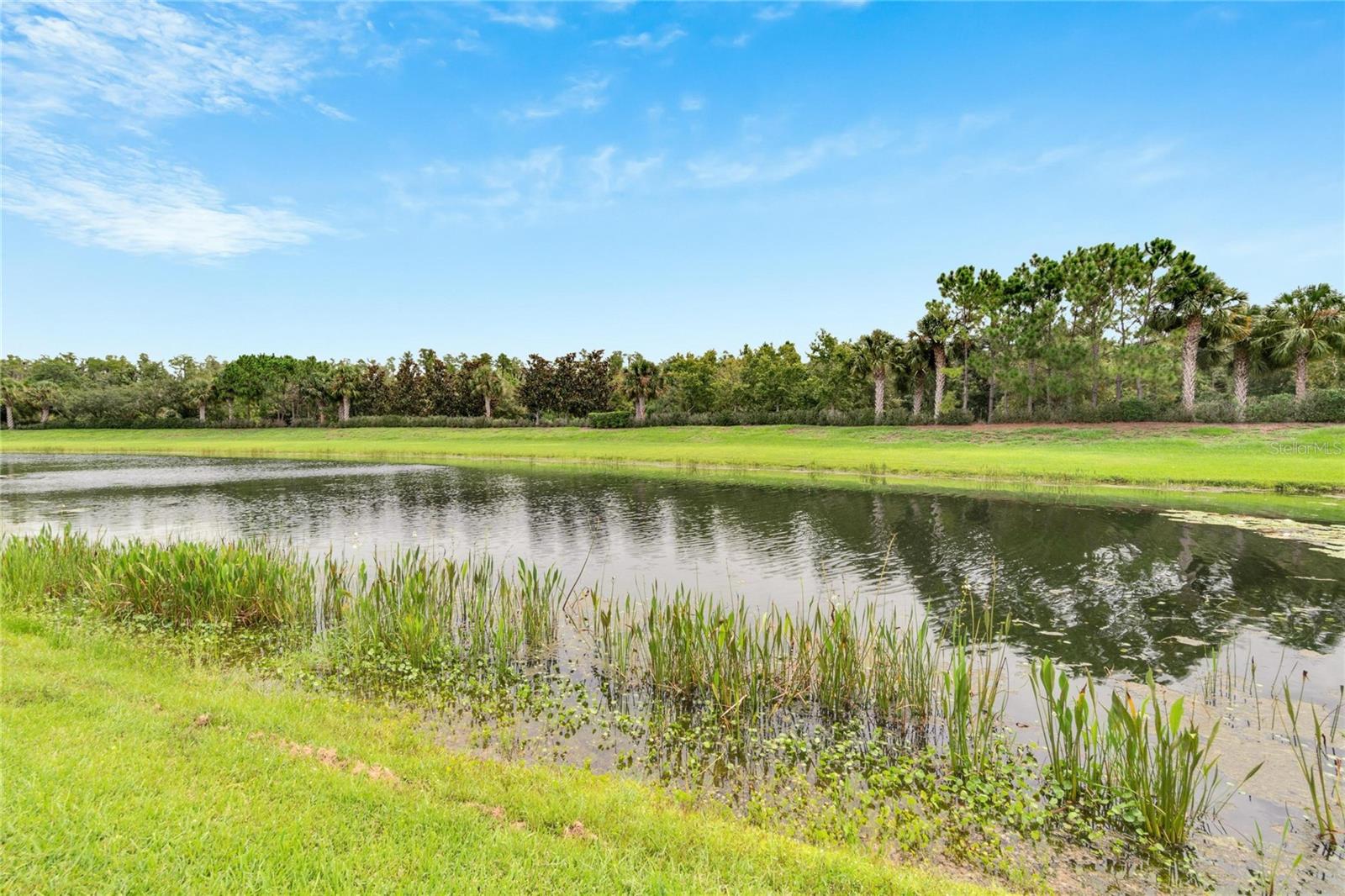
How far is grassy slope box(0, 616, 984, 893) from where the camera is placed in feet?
14.7

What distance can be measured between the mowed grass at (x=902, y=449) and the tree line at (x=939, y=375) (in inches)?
204

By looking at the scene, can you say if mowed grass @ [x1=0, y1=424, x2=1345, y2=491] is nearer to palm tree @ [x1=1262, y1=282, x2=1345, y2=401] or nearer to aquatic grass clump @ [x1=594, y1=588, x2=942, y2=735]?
palm tree @ [x1=1262, y1=282, x2=1345, y2=401]

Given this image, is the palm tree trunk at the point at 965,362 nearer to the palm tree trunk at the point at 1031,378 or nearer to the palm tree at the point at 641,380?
the palm tree trunk at the point at 1031,378

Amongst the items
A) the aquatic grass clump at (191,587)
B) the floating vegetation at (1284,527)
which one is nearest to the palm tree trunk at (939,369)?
the floating vegetation at (1284,527)

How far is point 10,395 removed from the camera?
108m

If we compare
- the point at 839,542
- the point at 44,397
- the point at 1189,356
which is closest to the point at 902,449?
the point at 1189,356

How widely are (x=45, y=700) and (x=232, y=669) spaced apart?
8.45 ft

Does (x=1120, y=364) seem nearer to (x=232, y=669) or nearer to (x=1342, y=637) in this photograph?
(x=1342, y=637)

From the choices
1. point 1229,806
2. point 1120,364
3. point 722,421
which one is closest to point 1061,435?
point 1120,364

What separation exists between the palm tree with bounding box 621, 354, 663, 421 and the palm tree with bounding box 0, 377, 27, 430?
328ft

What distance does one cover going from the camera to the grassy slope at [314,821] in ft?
14.7

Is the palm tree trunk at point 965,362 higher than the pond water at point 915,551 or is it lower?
higher

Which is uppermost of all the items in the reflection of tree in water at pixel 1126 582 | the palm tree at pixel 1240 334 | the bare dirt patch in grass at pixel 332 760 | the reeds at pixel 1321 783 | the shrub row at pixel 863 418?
the palm tree at pixel 1240 334

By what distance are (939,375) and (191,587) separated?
216 feet
